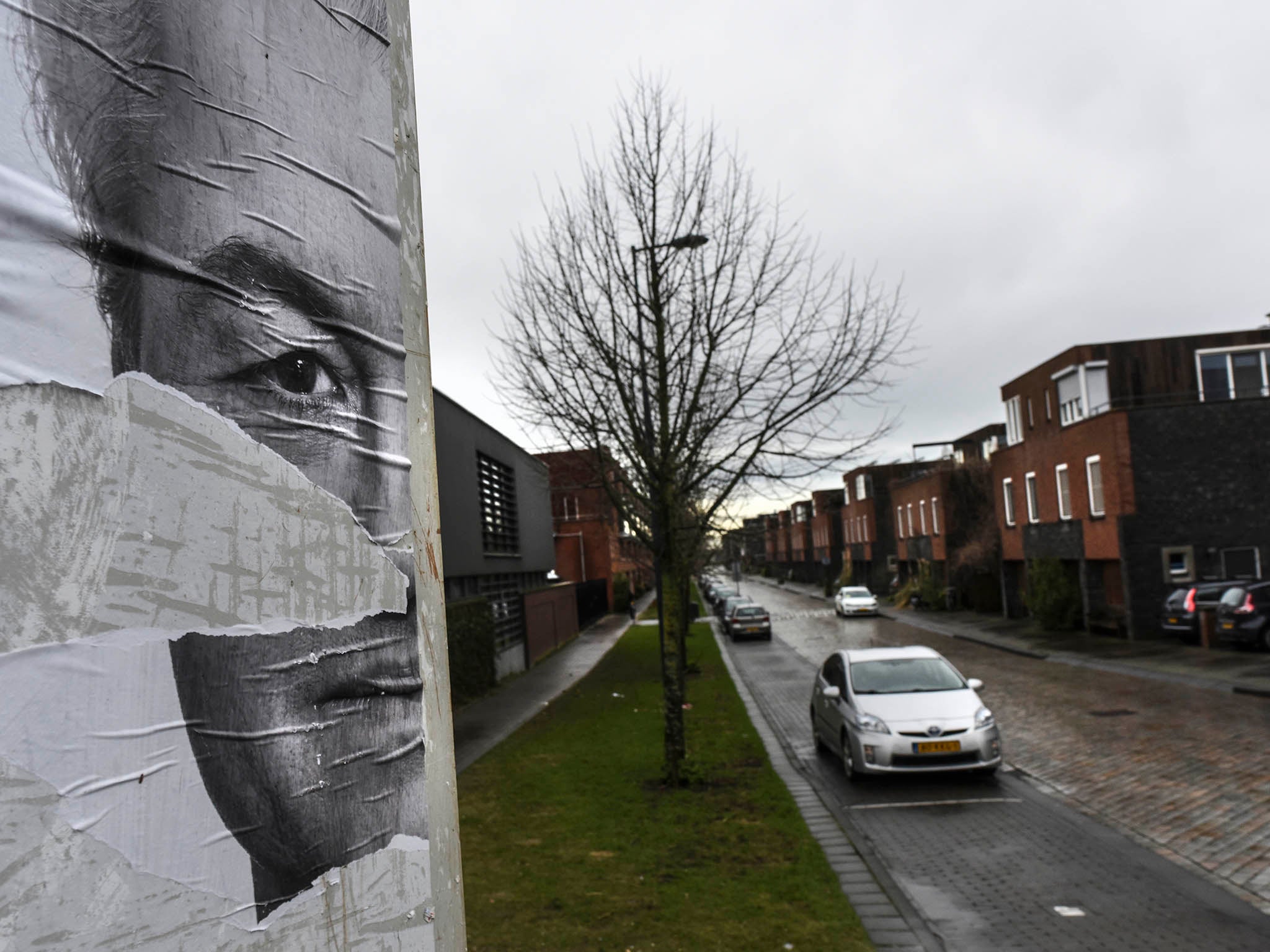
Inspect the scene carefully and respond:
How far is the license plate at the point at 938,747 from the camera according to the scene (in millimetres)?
11164

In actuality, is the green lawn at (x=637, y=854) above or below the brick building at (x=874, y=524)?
below

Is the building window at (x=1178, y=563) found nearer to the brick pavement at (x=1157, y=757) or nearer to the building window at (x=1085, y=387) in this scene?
the building window at (x=1085, y=387)

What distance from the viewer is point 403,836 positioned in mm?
1494

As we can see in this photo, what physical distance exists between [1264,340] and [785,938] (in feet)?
124

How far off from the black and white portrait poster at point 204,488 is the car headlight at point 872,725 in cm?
1063

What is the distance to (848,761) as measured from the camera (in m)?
11.9

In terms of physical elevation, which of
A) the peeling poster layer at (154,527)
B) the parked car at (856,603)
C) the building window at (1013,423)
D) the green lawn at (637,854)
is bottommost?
the parked car at (856,603)

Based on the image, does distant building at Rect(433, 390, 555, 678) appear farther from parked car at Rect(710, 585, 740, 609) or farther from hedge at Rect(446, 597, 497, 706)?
parked car at Rect(710, 585, 740, 609)

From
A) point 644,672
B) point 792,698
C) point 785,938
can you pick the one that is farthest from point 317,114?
point 644,672

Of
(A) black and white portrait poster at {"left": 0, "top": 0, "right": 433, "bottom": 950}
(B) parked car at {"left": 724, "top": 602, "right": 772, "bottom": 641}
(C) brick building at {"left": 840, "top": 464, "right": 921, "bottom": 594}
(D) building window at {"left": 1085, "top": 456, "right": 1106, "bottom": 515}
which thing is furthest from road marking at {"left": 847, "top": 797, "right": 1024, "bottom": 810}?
(C) brick building at {"left": 840, "top": 464, "right": 921, "bottom": 594}

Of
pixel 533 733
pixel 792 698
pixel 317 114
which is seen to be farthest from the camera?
pixel 792 698

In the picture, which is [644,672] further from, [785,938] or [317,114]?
[317,114]

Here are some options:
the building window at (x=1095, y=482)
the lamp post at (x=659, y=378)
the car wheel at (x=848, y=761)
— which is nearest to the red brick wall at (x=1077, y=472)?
the building window at (x=1095, y=482)

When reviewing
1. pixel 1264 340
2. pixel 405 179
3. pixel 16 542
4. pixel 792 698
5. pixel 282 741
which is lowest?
pixel 792 698
